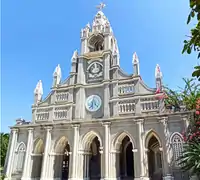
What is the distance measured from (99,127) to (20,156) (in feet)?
27.8

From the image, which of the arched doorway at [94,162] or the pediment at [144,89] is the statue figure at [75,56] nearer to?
the pediment at [144,89]

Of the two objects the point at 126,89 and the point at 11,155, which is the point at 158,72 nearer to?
the point at 126,89

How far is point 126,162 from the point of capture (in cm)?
2133

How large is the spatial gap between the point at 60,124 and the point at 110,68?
7374mm

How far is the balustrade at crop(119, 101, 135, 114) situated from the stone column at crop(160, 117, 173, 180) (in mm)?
2825

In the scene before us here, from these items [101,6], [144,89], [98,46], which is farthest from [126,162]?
[101,6]

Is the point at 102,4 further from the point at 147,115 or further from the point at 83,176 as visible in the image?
the point at 83,176

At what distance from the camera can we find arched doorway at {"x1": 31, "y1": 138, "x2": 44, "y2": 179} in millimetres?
20553

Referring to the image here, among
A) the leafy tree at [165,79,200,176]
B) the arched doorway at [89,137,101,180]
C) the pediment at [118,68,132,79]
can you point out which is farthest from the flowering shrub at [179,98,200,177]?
the arched doorway at [89,137,101,180]

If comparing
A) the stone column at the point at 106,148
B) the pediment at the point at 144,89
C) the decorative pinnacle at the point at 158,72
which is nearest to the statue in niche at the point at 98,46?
the pediment at the point at 144,89

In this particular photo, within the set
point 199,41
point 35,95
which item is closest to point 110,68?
point 35,95

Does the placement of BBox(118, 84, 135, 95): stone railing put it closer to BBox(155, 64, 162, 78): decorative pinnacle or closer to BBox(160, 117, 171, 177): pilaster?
BBox(155, 64, 162, 78): decorative pinnacle

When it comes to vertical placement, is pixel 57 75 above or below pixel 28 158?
above

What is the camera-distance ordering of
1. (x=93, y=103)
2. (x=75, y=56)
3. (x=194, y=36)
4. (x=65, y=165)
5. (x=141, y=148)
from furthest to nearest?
1. (x=75, y=56)
2. (x=65, y=165)
3. (x=93, y=103)
4. (x=141, y=148)
5. (x=194, y=36)
